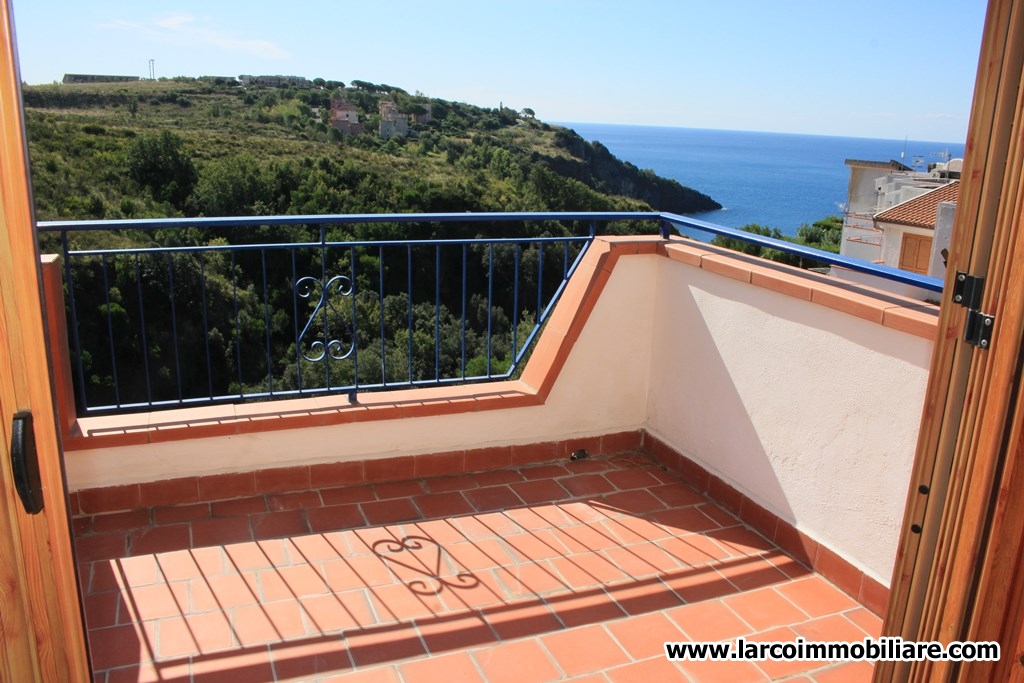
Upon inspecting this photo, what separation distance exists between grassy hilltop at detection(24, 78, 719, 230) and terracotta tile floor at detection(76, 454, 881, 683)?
14589 millimetres

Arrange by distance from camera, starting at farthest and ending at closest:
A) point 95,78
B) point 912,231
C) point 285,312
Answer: point 95,78 < point 912,231 < point 285,312

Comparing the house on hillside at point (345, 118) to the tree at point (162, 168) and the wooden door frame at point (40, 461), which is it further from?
the wooden door frame at point (40, 461)

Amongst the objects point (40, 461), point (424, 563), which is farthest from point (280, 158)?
point (40, 461)

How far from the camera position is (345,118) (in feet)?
119

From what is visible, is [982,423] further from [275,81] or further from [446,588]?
[275,81]

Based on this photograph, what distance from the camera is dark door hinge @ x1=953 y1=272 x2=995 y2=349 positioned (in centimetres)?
Answer: 141

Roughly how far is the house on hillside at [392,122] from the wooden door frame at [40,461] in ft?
118

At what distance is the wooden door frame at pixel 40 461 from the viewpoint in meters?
1.02

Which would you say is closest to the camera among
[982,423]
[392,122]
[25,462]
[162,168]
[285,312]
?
[25,462]

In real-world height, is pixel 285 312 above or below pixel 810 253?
below

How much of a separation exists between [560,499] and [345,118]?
3577 cm

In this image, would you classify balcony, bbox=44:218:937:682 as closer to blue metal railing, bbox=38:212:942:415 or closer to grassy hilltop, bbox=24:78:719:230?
blue metal railing, bbox=38:212:942:415

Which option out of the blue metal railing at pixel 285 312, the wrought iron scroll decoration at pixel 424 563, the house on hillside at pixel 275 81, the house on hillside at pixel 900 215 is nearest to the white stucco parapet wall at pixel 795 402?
Result: the wrought iron scroll decoration at pixel 424 563

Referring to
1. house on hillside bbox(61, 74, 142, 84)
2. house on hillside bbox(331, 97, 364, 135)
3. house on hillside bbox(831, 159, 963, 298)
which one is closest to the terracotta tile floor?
house on hillside bbox(831, 159, 963, 298)
